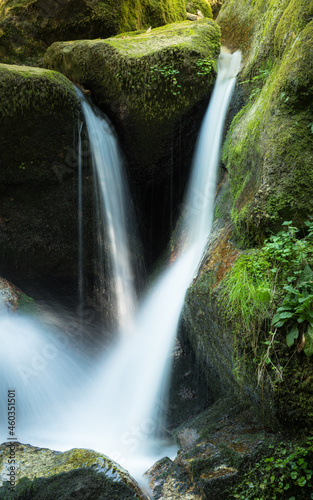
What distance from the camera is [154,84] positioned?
5.47 metres

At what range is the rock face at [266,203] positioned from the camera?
2.73 meters

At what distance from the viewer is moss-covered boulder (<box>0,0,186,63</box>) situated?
7180mm

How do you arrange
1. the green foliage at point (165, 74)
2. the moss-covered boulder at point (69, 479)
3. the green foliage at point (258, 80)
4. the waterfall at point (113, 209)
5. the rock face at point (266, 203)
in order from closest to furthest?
the moss-covered boulder at point (69, 479) → the rock face at point (266, 203) → the green foliage at point (258, 80) → the green foliage at point (165, 74) → the waterfall at point (113, 209)

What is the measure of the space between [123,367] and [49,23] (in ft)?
21.3

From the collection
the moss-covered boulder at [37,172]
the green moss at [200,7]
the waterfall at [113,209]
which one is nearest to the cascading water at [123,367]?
the waterfall at [113,209]

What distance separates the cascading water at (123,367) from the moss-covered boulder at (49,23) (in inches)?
109

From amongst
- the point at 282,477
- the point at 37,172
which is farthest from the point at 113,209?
the point at 282,477

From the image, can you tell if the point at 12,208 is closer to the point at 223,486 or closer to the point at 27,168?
the point at 27,168

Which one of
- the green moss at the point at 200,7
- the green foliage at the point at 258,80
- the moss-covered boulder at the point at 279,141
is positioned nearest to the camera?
the moss-covered boulder at the point at 279,141

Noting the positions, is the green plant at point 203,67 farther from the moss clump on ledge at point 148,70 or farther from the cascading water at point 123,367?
the cascading water at point 123,367

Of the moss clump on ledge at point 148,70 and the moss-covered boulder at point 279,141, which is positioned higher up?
the moss clump on ledge at point 148,70

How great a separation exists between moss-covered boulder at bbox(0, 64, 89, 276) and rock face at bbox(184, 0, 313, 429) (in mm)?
2552

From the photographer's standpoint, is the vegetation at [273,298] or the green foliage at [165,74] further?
the green foliage at [165,74]

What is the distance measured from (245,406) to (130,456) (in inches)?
47.0
